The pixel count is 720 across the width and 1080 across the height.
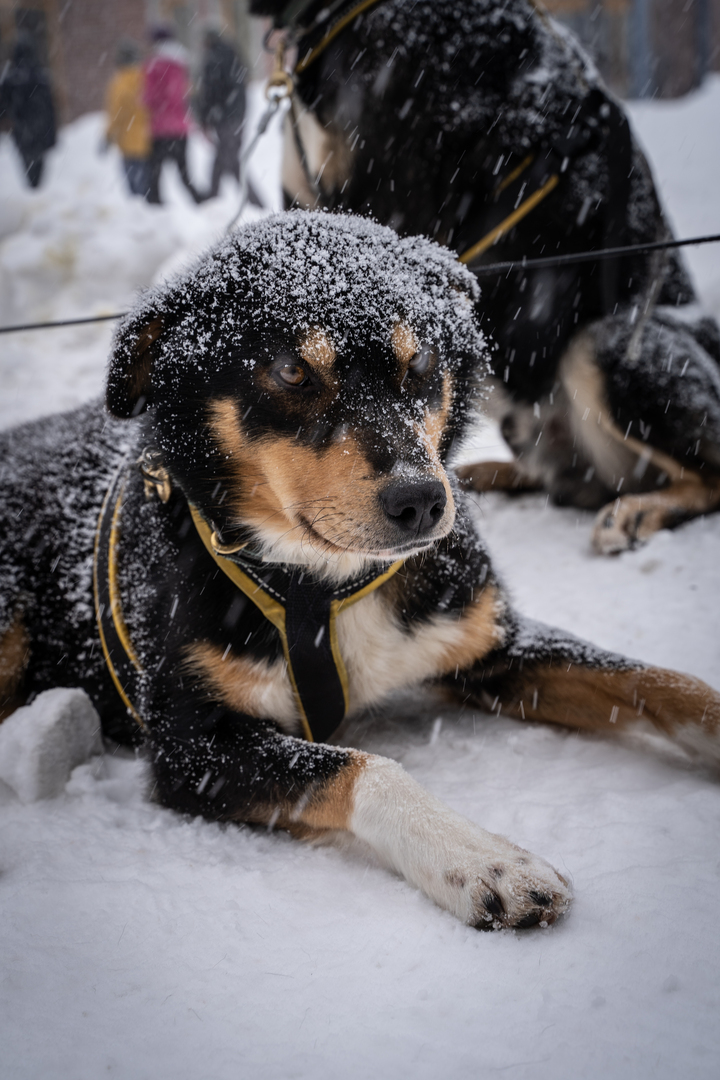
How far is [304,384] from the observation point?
6.15 ft

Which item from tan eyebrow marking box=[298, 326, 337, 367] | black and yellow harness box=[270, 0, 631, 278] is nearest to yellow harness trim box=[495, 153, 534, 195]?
black and yellow harness box=[270, 0, 631, 278]

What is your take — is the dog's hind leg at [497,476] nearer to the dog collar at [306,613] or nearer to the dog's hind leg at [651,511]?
the dog's hind leg at [651,511]

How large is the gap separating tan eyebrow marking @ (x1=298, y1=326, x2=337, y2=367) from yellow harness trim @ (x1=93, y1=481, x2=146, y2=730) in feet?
3.01

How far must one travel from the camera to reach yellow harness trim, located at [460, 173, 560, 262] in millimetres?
3197

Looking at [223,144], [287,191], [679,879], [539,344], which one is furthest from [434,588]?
[223,144]

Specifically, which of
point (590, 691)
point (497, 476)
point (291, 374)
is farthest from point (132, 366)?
point (497, 476)

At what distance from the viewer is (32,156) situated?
1335 centimetres

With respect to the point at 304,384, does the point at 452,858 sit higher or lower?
lower

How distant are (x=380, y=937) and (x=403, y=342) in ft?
4.34

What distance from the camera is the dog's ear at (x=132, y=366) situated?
193 centimetres

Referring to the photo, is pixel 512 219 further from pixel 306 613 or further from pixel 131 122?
pixel 131 122

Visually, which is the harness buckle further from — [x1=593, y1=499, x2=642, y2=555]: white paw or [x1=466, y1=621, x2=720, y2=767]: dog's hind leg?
[x1=593, y1=499, x2=642, y2=555]: white paw

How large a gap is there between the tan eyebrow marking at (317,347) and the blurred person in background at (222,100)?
35.2 feet

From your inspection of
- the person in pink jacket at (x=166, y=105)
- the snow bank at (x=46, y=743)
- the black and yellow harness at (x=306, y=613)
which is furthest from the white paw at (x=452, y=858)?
the person in pink jacket at (x=166, y=105)
